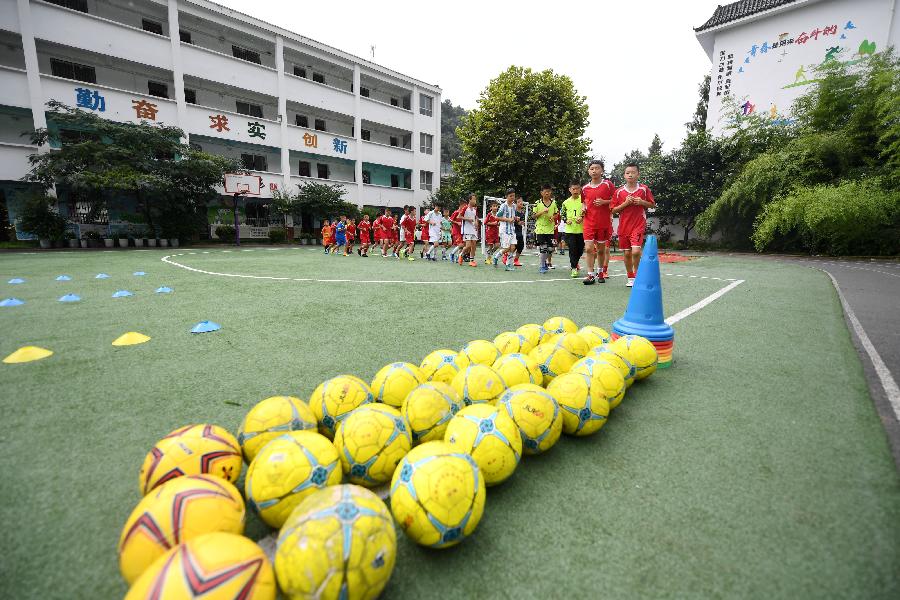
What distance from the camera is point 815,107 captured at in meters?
19.4

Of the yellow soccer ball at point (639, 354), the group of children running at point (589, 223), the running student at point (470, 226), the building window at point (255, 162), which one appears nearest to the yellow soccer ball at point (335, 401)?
the yellow soccer ball at point (639, 354)

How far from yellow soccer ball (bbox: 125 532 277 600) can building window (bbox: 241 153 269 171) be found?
98.2 ft

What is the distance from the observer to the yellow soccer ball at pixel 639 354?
3.04 m

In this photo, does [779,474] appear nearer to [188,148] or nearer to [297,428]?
[297,428]

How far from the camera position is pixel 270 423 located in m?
2.07

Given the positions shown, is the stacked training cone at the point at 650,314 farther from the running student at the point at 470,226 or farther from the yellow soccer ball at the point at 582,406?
the running student at the point at 470,226

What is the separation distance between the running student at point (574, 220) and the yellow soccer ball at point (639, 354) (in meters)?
5.93

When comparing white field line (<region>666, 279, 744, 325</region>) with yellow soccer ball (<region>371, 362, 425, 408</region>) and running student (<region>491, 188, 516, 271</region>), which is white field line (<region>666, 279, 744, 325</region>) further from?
running student (<region>491, 188, 516, 271</region>)

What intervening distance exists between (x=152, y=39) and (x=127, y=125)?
5678 millimetres

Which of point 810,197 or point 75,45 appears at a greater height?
point 75,45

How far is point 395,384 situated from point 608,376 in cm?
136

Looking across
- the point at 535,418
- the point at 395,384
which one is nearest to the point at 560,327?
the point at 535,418

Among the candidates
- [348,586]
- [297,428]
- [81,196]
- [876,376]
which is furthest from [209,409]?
[81,196]

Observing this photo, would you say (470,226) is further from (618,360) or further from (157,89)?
(157,89)
